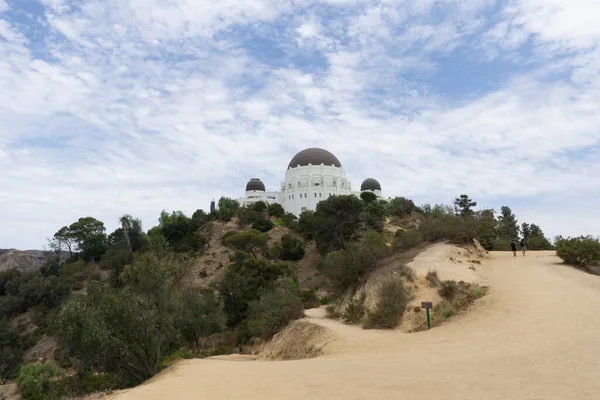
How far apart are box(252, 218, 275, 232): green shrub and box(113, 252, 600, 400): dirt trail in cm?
4171

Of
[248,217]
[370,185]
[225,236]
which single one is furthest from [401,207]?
[225,236]

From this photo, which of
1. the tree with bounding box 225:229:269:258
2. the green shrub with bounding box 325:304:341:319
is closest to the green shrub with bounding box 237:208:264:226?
the tree with bounding box 225:229:269:258

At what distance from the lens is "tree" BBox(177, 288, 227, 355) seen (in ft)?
86.1

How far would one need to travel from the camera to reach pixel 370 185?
74.3 m

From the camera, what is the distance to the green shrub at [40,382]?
24.8 meters

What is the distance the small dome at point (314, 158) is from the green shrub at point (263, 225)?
15193 millimetres

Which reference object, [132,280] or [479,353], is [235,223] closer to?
[132,280]

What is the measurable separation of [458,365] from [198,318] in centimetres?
2141

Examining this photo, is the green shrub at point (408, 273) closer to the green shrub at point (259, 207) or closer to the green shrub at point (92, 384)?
the green shrub at point (92, 384)

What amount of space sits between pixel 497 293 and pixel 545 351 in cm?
784

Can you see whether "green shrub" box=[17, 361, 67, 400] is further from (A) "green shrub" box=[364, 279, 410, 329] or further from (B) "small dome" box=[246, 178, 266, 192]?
(B) "small dome" box=[246, 178, 266, 192]

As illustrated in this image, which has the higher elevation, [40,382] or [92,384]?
[92,384]

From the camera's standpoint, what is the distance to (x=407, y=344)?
44.4 feet

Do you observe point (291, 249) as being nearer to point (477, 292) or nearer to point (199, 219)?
point (199, 219)
